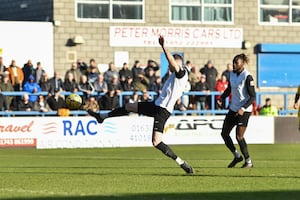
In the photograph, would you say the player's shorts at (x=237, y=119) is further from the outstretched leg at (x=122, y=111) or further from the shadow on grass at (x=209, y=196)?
the shadow on grass at (x=209, y=196)

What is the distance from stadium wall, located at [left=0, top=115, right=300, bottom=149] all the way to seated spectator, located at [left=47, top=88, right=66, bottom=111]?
2.01ft

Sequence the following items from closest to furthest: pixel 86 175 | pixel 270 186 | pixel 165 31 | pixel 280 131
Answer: pixel 270 186 → pixel 86 175 → pixel 280 131 → pixel 165 31

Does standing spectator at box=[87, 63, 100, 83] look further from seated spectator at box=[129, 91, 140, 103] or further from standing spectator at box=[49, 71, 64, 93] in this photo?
seated spectator at box=[129, 91, 140, 103]

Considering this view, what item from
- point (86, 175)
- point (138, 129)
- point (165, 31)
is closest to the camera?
point (86, 175)

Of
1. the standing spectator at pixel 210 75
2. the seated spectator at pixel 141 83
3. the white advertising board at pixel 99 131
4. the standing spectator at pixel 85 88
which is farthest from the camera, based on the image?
the standing spectator at pixel 210 75

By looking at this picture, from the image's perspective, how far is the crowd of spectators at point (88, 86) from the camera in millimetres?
28812

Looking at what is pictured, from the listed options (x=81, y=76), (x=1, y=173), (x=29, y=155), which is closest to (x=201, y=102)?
(x=81, y=76)

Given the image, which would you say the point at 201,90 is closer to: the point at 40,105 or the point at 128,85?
the point at 128,85

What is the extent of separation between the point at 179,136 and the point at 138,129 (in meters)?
1.54

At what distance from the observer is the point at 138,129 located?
2916 centimetres

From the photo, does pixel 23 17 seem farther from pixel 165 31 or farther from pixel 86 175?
pixel 86 175

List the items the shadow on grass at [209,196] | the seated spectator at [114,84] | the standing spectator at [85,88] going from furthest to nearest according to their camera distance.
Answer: the seated spectator at [114,84]
the standing spectator at [85,88]
the shadow on grass at [209,196]

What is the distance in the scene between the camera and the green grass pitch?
12.4 m

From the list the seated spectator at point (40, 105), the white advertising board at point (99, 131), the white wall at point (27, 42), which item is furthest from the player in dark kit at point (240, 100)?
the white wall at point (27, 42)
